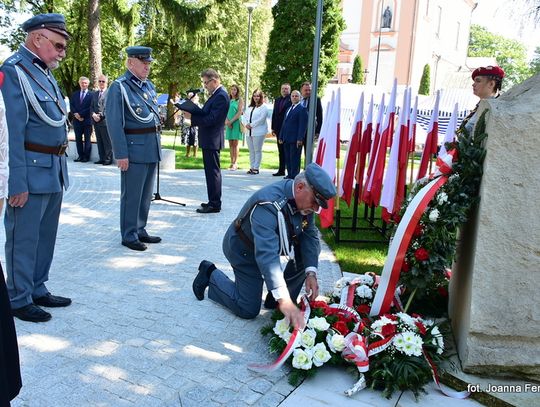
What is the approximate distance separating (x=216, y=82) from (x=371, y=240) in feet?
10.1

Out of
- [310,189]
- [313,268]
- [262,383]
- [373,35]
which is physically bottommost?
[262,383]

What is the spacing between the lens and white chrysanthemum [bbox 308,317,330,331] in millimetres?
3223

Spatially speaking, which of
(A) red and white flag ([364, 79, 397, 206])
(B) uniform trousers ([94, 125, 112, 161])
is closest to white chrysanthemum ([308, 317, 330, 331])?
(A) red and white flag ([364, 79, 397, 206])

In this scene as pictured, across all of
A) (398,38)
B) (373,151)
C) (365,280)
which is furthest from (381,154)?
(398,38)

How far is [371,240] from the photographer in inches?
246

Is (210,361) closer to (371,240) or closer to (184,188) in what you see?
(371,240)

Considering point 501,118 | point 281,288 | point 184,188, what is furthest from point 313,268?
point 184,188

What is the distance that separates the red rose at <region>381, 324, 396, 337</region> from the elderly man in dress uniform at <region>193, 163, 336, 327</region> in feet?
1.77

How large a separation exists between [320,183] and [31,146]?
203 centimetres

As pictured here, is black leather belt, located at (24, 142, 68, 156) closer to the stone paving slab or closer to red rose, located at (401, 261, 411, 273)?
the stone paving slab

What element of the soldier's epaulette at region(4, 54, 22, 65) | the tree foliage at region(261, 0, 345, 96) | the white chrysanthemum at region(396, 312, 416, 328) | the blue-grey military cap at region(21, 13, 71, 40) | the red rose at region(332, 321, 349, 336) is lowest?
the red rose at region(332, 321, 349, 336)

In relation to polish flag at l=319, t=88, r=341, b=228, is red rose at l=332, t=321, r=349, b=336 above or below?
below

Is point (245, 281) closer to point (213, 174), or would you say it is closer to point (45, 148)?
point (45, 148)

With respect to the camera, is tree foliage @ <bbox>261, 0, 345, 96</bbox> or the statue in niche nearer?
tree foliage @ <bbox>261, 0, 345, 96</bbox>
